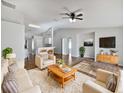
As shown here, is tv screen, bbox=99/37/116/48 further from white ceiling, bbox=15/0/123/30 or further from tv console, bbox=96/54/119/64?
white ceiling, bbox=15/0/123/30

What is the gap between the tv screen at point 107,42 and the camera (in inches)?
248

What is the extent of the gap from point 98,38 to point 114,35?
3.61 feet

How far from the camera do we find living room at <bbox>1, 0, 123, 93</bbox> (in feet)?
7.19

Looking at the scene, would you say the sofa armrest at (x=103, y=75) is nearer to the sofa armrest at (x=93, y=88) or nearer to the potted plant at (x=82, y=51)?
the sofa armrest at (x=93, y=88)

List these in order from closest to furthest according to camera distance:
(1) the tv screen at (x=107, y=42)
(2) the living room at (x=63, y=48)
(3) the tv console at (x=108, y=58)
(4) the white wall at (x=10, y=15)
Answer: (2) the living room at (x=63, y=48) → (4) the white wall at (x=10, y=15) → (3) the tv console at (x=108, y=58) → (1) the tv screen at (x=107, y=42)

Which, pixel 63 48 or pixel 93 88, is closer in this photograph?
pixel 93 88

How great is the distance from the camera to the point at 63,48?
10.0 m

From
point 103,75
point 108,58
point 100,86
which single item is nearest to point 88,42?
point 108,58

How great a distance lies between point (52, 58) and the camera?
206 inches

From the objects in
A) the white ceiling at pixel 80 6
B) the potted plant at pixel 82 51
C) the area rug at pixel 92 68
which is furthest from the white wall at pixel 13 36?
the potted plant at pixel 82 51

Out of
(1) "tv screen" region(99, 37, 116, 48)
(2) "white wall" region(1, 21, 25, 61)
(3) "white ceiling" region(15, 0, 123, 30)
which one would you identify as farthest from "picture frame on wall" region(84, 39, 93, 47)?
(2) "white wall" region(1, 21, 25, 61)

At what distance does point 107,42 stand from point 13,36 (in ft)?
18.9

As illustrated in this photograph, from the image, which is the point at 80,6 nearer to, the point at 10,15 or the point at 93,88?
the point at 93,88

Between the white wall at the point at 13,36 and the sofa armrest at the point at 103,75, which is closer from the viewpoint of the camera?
the sofa armrest at the point at 103,75
